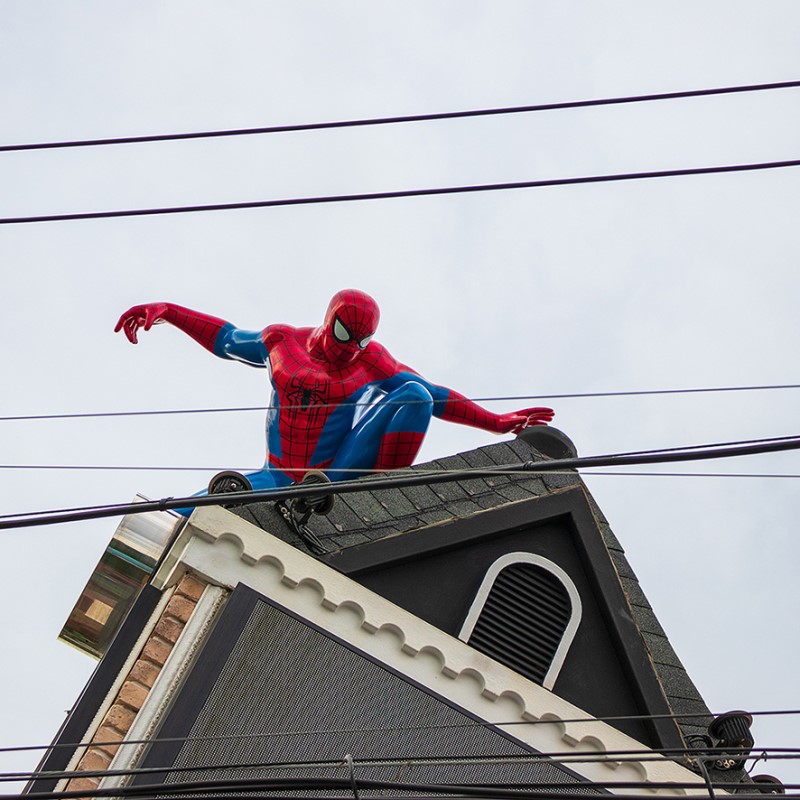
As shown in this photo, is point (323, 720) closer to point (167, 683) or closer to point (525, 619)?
point (167, 683)

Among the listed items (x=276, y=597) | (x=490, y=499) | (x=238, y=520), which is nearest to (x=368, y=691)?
(x=276, y=597)

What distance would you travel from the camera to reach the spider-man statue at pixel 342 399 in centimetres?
844

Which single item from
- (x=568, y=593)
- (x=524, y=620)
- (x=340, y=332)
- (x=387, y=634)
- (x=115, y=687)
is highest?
(x=340, y=332)

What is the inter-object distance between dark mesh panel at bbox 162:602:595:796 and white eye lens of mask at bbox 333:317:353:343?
222 centimetres

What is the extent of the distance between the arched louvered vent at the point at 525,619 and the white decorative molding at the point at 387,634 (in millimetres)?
887

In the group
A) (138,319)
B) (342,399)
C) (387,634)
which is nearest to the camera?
(387,634)

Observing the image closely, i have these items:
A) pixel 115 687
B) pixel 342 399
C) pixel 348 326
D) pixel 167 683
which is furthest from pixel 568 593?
pixel 115 687

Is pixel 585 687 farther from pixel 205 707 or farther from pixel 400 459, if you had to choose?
pixel 205 707

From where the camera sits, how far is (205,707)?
21.4ft

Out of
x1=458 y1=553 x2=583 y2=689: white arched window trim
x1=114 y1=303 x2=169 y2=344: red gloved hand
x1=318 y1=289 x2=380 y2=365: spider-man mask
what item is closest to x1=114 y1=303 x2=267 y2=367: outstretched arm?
x1=114 y1=303 x2=169 y2=344: red gloved hand

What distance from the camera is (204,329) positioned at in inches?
368

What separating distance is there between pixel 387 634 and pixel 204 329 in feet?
10.4

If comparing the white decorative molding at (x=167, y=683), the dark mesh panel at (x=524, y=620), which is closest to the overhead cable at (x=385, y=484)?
the white decorative molding at (x=167, y=683)

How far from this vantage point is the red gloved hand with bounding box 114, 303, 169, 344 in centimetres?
909
